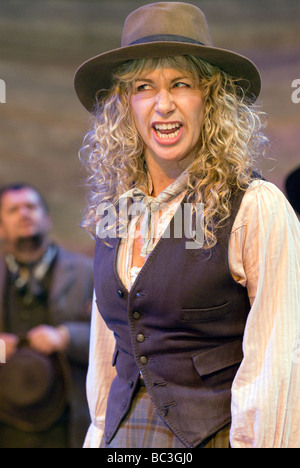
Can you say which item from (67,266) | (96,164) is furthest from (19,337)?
(96,164)

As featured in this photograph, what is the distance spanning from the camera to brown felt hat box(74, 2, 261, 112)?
4.94 ft

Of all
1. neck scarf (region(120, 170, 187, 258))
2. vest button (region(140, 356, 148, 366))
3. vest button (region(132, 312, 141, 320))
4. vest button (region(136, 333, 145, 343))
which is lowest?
vest button (region(140, 356, 148, 366))

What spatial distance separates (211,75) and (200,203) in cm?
35

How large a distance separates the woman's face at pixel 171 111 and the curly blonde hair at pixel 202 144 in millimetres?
22

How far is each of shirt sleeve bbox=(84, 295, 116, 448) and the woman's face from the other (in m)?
0.55

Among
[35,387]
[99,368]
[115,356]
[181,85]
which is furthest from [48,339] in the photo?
[181,85]

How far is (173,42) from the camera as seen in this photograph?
4.85 ft

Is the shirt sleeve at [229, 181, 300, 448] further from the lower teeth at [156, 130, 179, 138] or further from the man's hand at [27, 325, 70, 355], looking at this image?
the man's hand at [27, 325, 70, 355]

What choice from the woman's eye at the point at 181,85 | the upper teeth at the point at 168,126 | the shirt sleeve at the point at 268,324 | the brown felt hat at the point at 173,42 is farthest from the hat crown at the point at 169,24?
the shirt sleeve at the point at 268,324

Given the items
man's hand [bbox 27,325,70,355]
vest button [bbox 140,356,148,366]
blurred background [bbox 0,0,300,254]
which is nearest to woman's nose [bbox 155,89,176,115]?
vest button [bbox 140,356,148,366]

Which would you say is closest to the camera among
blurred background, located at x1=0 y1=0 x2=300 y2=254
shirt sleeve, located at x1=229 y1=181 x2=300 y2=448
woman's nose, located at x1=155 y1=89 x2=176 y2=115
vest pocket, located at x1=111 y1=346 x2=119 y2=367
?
shirt sleeve, located at x1=229 y1=181 x2=300 y2=448

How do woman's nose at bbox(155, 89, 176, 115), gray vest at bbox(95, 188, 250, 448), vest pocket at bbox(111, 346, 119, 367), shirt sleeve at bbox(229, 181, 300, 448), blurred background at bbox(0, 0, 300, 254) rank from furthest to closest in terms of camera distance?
blurred background at bbox(0, 0, 300, 254) → vest pocket at bbox(111, 346, 119, 367) → woman's nose at bbox(155, 89, 176, 115) → gray vest at bbox(95, 188, 250, 448) → shirt sleeve at bbox(229, 181, 300, 448)

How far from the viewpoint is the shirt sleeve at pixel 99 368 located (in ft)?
5.67

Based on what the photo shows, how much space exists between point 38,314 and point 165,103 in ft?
5.87
